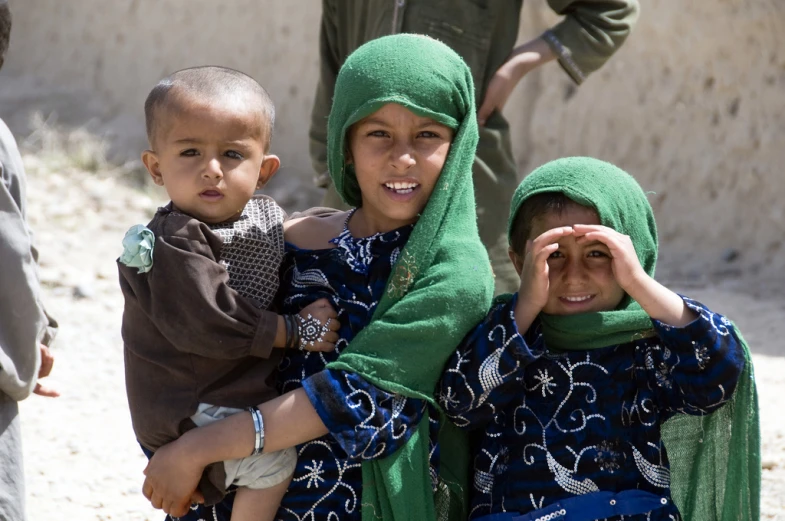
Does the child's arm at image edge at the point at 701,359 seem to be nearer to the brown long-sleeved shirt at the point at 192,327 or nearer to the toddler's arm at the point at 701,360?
the toddler's arm at the point at 701,360

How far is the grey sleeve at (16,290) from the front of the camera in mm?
2676

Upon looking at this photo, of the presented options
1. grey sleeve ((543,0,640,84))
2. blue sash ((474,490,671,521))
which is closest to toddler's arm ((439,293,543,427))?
blue sash ((474,490,671,521))

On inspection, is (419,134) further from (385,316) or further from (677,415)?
(677,415)

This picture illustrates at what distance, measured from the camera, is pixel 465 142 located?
248 centimetres

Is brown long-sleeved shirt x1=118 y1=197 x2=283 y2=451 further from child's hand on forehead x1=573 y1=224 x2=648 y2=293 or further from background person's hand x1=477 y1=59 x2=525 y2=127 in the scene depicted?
background person's hand x1=477 y1=59 x2=525 y2=127

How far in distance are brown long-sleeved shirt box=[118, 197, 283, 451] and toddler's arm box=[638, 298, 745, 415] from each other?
84 centimetres

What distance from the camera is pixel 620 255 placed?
237cm

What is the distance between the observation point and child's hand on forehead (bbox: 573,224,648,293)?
237 centimetres

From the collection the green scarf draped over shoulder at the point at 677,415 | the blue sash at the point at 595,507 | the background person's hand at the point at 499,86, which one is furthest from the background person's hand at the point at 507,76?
the blue sash at the point at 595,507

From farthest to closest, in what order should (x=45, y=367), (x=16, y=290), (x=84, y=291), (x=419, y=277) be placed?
(x=84, y=291), (x=45, y=367), (x=16, y=290), (x=419, y=277)

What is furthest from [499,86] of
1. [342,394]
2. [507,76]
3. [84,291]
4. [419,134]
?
[84,291]

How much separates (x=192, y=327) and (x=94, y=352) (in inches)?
151

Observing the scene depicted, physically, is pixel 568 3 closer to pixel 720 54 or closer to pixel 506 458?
pixel 506 458

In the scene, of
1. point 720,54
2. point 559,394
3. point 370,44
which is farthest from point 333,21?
point 720,54
